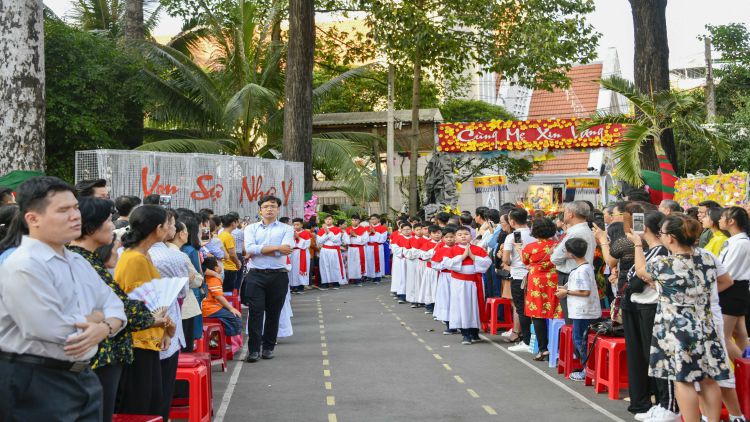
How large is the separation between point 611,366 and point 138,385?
480cm

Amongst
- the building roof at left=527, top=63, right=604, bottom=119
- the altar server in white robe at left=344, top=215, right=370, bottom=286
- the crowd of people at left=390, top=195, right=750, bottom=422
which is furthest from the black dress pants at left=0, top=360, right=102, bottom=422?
the building roof at left=527, top=63, right=604, bottom=119

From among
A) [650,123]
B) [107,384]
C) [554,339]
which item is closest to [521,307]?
[554,339]

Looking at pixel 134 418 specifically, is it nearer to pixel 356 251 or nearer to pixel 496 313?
pixel 496 313

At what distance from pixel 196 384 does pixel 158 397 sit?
126 centimetres

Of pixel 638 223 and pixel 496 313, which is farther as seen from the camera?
pixel 496 313

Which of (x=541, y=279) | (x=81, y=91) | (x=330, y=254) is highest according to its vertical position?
(x=81, y=91)

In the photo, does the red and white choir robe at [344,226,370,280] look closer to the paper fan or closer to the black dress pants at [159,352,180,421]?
the black dress pants at [159,352,180,421]

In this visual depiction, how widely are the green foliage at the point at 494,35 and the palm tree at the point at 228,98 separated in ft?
6.45

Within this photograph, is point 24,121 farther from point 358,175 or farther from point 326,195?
point 326,195

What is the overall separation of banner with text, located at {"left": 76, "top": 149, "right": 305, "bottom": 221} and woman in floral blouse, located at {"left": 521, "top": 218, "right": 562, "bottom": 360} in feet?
22.9

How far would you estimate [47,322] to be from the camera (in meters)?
4.13

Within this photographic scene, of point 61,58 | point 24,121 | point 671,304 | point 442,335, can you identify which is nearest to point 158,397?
point 671,304

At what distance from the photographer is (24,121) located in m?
12.1

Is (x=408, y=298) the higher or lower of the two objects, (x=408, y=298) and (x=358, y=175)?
the lower
